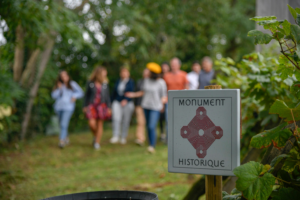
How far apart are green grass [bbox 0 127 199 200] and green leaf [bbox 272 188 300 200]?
7.92 ft

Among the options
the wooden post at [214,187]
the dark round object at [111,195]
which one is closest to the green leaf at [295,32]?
the wooden post at [214,187]

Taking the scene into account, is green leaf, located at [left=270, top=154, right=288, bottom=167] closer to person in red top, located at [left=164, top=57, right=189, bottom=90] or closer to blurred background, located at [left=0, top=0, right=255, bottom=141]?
blurred background, located at [left=0, top=0, right=255, bottom=141]

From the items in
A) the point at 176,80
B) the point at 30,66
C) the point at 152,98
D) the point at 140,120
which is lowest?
the point at 140,120

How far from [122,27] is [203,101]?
11.8 metres

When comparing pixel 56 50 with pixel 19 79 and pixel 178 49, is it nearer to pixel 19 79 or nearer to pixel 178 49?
pixel 19 79

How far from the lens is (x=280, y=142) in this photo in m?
1.47

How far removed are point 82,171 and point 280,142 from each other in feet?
16.2

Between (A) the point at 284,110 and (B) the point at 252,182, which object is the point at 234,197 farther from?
(A) the point at 284,110

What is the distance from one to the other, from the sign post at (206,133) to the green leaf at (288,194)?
22cm

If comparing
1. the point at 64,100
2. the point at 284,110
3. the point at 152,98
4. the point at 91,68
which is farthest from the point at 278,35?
the point at 91,68

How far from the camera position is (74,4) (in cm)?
820

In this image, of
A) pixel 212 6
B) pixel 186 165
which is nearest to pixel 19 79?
pixel 186 165

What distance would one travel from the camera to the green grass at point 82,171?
4.35 meters

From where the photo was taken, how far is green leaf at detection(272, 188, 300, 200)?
1386mm
